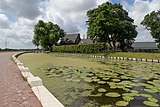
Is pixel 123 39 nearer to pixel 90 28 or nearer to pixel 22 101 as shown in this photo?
pixel 90 28

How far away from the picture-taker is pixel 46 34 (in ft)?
207

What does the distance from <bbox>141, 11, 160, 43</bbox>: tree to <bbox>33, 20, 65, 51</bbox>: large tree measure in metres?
30.9

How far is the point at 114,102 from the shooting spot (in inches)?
248

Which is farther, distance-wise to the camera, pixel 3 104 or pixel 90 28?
pixel 90 28

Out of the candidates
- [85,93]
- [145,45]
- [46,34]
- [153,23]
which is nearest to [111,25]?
[153,23]

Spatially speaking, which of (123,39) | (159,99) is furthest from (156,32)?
(159,99)

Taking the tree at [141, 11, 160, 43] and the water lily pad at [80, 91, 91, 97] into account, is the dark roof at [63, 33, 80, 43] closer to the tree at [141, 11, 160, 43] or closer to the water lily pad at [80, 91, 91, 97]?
the tree at [141, 11, 160, 43]

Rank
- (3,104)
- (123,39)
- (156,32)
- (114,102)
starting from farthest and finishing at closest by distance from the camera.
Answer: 1. (123,39)
2. (156,32)
3. (114,102)
4. (3,104)

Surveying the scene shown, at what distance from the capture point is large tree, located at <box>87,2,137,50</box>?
38656 millimetres

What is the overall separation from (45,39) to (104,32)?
2809 cm

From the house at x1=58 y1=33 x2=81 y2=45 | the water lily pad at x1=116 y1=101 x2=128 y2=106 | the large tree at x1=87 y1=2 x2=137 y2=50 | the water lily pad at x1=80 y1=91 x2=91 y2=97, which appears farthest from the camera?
the house at x1=58 y1=33 x2=81 y2=45

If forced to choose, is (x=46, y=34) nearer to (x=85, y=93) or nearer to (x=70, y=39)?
(x=70, y=39)

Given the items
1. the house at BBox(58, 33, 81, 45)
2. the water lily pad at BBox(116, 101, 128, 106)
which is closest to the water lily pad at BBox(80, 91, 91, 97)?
the water lily pad at BBox(116, 101, 128, 106)

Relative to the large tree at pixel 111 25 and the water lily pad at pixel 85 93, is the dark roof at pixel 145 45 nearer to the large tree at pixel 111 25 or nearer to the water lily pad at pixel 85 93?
the large tree at pixel 111 25
